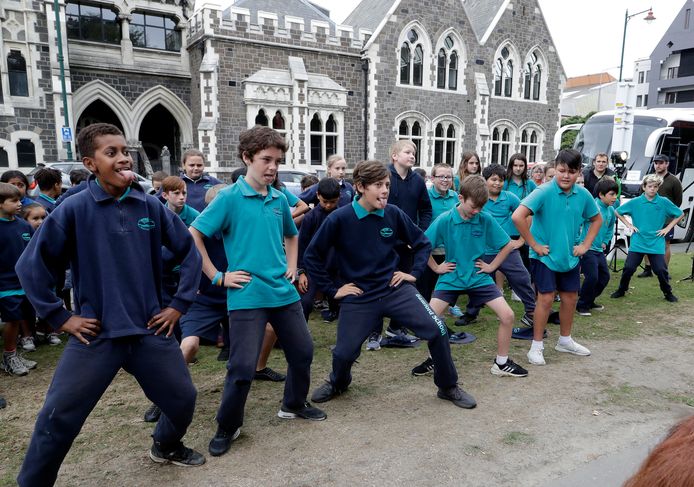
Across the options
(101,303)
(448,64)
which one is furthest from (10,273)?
(448,64)

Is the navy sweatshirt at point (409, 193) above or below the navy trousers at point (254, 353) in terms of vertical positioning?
above

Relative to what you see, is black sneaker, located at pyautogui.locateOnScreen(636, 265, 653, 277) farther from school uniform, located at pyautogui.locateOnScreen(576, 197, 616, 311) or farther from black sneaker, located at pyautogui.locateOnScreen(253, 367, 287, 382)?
black sneaker, located at pyautogui.locateOnScreen(253, 367, 287, 382)

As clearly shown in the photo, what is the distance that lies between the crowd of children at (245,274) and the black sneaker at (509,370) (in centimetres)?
1

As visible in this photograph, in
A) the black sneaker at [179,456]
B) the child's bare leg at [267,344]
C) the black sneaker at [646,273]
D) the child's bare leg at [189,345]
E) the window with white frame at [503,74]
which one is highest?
the window with white frame at [503,74]

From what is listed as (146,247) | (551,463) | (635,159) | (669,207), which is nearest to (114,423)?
(146,247)

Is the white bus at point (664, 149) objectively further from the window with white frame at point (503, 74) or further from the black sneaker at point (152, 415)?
the window with white frame at point (503, 74)

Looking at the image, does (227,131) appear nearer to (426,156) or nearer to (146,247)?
(426,156)

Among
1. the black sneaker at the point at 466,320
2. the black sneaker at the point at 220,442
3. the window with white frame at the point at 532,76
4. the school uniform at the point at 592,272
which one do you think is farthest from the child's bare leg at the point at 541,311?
the window with white frame at the point at 532,76

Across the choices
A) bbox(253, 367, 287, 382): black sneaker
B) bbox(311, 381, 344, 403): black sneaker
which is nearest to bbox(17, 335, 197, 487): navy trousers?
bbox(311, 381, 344, 403): black sneaker

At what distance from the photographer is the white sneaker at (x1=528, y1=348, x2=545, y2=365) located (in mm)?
4688

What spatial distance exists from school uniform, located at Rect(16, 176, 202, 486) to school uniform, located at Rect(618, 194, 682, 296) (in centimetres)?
672

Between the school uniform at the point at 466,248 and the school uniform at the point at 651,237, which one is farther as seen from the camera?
the school uniform at the point at 651,237

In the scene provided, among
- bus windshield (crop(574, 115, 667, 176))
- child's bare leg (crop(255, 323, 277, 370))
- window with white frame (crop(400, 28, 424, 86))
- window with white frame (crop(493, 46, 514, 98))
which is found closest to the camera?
child's bare leg (crop(255, 323, 277, 370))

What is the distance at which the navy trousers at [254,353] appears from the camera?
10.2 ft
